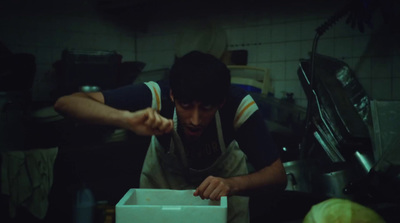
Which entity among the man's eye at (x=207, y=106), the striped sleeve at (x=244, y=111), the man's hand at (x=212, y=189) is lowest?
the man's hand at (x=212, y=189)

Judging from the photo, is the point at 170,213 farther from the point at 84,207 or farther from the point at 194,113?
the point at 84,207

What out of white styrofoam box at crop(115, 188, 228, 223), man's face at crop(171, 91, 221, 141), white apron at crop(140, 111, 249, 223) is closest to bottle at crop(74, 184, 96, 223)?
white apron at crop(140, 111, 249, 223)

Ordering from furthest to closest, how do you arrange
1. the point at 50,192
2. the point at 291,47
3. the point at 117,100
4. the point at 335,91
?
the point at 291,47 → the point at 335,91 → the point at 50,192 → the point at 117,100

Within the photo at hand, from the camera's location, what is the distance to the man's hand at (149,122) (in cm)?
107

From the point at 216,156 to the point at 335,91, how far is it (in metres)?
1.36

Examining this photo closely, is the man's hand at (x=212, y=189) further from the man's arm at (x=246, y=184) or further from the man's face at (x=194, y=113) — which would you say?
the man's face at (x=194, y=113)

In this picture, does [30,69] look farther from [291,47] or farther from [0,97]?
[291,47]

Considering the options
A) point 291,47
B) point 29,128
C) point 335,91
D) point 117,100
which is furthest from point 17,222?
point 291,47

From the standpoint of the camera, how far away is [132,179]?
2736 mm

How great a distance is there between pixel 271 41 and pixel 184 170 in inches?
91.0

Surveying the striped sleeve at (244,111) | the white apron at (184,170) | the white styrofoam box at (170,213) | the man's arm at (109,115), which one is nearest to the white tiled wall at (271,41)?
the white apron at (184,170)

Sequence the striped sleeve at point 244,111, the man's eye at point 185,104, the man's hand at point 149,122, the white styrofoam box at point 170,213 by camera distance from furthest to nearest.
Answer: the striped sleeve at point 244,111, the man's eye at point 185,104, the man's hand at point 149,122, the white styrofoam box at point 170,213

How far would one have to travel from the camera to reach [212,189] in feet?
3.71

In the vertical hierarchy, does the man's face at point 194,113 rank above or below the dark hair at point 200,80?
below
